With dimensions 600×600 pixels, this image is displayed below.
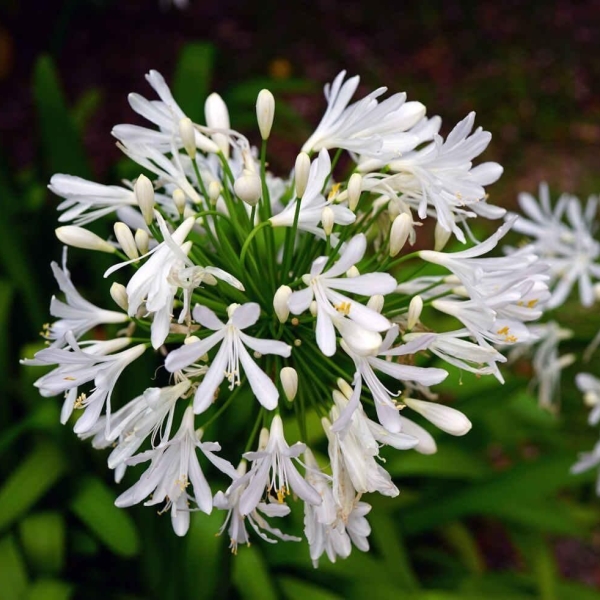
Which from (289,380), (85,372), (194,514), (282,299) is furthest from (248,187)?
(194,514)

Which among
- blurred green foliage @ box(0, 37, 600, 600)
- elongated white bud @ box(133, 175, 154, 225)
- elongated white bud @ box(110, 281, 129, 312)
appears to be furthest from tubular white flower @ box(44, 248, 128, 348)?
blurred green foliage @ box(0, 37, 600, 600)

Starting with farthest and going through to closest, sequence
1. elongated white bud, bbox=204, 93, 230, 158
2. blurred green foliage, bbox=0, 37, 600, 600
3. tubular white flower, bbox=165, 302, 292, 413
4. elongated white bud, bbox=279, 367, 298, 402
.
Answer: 1. blurred green foliage, bbox=0, 37, 600, 600
2. elongated white bud, bbox=204, 93, 230, 158
3. elongated white bud, bbox=279, 367, 298, 402
4. tubular white flower, bbox=165, 302, 292, 413

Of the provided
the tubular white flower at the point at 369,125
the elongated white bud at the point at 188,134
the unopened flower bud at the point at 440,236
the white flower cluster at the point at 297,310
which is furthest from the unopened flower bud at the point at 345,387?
the elongated white bud at the point at 188,134

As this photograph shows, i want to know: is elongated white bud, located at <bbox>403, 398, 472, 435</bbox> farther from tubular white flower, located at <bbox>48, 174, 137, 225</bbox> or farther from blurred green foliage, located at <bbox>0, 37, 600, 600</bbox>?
blurred green foliage, located at <bbox>0, 37, 600, 600</bbox>

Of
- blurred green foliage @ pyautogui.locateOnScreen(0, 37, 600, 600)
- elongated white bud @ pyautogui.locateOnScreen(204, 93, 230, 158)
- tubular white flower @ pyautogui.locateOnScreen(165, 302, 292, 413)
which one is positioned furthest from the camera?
blurred green foliage @ pyautogui.locateOnScreen(0, 37, 600, 600)

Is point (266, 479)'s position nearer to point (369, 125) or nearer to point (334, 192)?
point (334, 192)

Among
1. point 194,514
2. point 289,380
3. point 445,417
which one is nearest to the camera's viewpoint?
point 289,380

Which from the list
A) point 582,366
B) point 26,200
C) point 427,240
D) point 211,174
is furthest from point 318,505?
point 427,240
